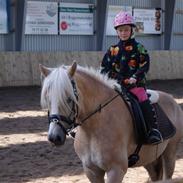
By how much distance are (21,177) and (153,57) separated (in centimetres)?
1549

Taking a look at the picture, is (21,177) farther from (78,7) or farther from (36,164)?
(78,7)

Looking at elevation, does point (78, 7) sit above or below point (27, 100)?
above

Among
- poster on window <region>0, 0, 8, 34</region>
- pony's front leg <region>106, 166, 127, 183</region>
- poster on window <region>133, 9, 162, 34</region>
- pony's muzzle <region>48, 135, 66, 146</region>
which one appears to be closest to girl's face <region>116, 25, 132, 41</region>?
pony's front leg <region>106, 166, 127, 183</region>

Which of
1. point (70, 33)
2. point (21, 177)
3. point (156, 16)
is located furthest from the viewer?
point (156, 16)

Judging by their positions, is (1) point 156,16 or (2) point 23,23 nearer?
(2) point 23,23

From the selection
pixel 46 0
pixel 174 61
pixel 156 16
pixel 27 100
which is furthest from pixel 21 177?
pixel 156 16

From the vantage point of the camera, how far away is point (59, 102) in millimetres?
4469

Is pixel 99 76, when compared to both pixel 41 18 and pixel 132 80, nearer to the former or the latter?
pixel 132 80

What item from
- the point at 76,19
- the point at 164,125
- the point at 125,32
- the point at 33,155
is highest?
the point at 125,32

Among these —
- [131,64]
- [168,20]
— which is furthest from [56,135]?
[168,20]

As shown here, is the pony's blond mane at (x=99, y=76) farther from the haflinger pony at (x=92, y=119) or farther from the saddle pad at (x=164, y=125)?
the saddle pad at (x=164, y=125)

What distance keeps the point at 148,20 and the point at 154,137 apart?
20.0 metres

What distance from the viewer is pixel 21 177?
287 inches

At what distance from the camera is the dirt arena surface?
728cm
